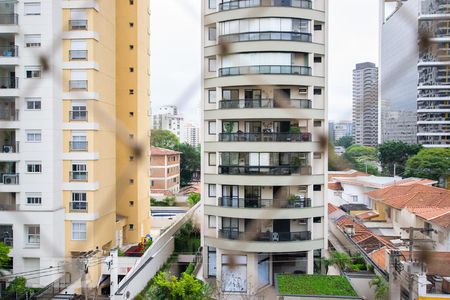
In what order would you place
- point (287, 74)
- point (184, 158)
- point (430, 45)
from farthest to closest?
point (184, 158), point (287, 74), point (430, 45)

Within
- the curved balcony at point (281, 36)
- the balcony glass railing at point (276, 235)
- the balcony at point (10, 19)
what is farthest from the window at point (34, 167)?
the curved balcony at point (281, 36)

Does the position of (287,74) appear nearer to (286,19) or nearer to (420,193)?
(286,19)

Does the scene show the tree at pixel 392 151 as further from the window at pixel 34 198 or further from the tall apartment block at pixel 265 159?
the window at pixel 34 198

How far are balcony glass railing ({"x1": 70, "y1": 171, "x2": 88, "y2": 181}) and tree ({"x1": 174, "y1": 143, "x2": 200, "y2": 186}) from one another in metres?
5.19

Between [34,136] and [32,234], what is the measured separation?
0.97 metres

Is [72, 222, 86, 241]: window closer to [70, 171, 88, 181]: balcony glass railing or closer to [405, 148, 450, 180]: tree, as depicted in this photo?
[70, 171, 88, 181]: balcony glass railing

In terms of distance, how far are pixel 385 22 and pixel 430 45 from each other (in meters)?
0.11

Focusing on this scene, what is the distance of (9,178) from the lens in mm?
3932

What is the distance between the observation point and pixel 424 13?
45 cm

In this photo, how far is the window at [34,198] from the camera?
3.91 metres

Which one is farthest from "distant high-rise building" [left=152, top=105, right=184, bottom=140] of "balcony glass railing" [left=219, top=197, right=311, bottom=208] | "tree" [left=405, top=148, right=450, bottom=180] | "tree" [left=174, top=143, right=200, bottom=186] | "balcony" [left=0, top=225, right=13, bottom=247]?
"tree" [left=174, top=143, right=200, bottom=186]

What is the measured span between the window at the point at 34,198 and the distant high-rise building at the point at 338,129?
396cm

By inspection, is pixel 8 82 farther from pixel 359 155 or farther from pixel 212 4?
pixel 359 155

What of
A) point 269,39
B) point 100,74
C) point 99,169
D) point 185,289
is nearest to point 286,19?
point 269,39
